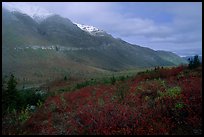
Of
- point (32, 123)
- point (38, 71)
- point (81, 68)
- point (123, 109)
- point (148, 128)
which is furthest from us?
point (81, 68)

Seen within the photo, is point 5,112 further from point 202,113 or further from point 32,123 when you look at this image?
point 202,113

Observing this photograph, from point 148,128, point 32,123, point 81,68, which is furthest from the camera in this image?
point 81,68

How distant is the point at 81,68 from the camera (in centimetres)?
17312

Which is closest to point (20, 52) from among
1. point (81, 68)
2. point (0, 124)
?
point (81, 68)

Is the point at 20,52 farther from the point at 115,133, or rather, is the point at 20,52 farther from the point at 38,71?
the point at 115,133

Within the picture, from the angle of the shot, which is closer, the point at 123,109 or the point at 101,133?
the point at 101,133

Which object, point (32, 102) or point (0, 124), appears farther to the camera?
point (32, 102)

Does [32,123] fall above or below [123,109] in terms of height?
below

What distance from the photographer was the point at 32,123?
15234mm

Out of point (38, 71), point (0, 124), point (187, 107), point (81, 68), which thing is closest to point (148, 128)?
→ point (187, 107)

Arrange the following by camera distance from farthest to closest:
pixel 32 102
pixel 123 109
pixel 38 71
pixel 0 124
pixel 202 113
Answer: pixel 38 71 → pixel 32 102 → pixel 123 109 → pixel 0 124 → pixel 202 113

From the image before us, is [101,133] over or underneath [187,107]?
underneath

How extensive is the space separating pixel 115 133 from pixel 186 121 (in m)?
2.82

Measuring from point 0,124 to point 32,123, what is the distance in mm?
2235
